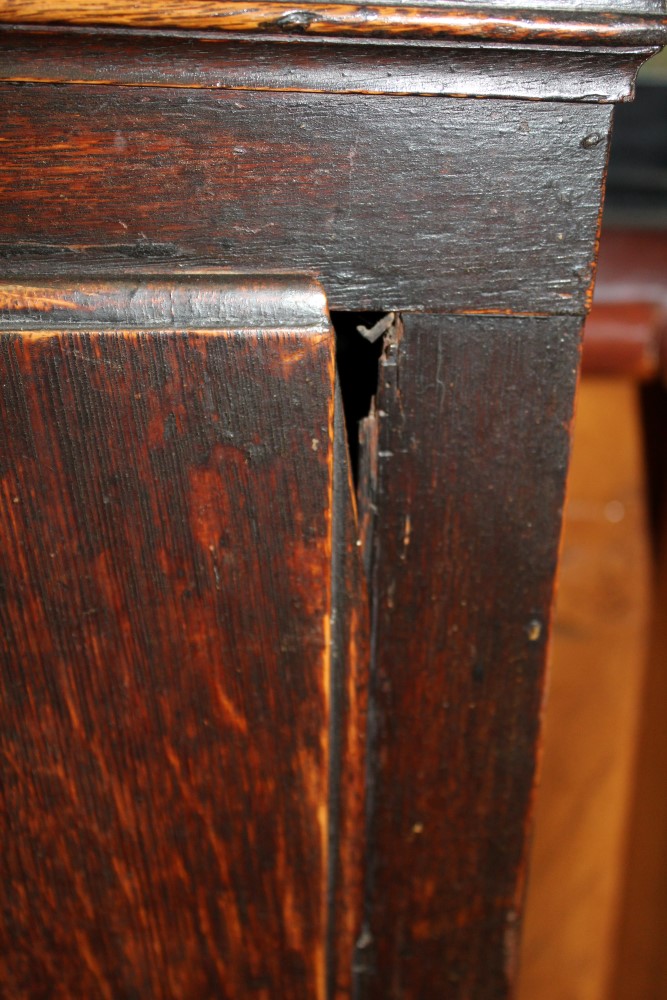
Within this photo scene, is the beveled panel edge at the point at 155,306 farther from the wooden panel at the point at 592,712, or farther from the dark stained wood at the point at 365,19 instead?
the wooden panel at the point at 592,712

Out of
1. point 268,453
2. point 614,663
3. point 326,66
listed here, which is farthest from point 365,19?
point 614,663

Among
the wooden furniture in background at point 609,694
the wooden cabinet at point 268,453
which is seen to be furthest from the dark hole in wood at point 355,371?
the wooden furniture in background at point 609,694

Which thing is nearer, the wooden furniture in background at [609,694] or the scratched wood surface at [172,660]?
the scratched wood surface at [172,660]

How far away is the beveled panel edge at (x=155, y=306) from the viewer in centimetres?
31

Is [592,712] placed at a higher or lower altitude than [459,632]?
lower

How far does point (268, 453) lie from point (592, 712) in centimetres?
68

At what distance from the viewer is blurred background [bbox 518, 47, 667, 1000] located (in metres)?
0.79

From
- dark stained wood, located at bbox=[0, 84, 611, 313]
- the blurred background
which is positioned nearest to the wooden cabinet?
dark stained wood, located at bbox=[0, 84, 611, 313]

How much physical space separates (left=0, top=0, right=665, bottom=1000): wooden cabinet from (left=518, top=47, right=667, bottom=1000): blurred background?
42 centimetres

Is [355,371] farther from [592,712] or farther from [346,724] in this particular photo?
[592,712]

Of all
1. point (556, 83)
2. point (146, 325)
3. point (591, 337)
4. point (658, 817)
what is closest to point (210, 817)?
point (146, 325)

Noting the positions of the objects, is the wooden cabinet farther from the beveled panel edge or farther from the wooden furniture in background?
the wooden furniture in background

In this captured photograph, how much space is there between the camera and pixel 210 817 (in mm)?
394

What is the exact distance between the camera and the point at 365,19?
11.0 inches
